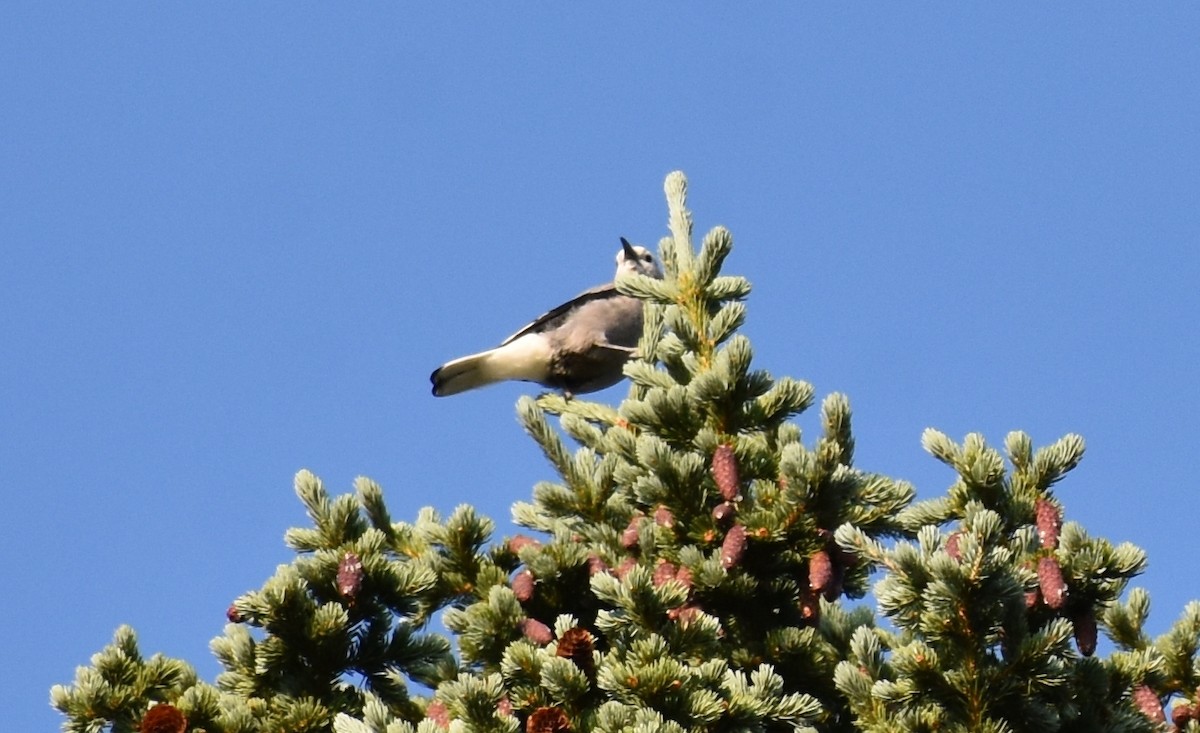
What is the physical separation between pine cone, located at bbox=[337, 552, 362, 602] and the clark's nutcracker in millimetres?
4137

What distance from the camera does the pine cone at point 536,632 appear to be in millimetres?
4059

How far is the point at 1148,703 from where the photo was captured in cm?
386

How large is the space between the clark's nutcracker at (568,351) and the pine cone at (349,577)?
414 cm

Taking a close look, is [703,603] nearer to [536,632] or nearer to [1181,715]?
[536,632]

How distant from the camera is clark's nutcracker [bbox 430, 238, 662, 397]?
8.41 m

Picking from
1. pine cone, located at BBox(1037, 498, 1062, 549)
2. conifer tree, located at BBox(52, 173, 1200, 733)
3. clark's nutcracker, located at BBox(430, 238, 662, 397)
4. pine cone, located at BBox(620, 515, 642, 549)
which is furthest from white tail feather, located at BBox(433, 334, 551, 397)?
pine cone, located at BBox(1037, 498, 1062, 549)

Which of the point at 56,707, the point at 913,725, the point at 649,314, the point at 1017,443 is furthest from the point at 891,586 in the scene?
the point at 56,707

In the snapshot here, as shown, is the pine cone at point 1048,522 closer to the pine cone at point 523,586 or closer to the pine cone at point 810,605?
the pine cone at point 810,605

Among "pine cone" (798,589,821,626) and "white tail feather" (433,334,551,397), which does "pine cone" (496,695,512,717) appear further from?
"white tail feather" (433,334,551,397)

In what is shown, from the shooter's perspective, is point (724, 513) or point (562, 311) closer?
point (724, 513)

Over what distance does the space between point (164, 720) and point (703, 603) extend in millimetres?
1559

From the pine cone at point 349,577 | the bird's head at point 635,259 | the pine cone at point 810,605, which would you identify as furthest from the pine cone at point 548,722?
the bird's head at point 635,259

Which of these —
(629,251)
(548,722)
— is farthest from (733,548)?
(629,251)

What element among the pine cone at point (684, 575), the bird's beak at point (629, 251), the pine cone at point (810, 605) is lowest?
the pine cone at point (810, 605)
